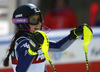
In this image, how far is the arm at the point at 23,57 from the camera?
280 cm

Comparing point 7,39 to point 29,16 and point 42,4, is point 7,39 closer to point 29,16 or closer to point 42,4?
point 29,16

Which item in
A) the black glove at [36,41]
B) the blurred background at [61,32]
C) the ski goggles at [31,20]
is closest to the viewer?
the black glove at [36,41]

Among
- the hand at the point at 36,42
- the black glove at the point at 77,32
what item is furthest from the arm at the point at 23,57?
the black glove at the point at 77,32

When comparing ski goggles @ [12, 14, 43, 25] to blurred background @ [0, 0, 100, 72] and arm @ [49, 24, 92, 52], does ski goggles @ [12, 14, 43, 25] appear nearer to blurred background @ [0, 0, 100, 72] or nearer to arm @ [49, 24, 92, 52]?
arm @ [49, 24, 92, 52]

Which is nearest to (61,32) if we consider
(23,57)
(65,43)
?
(65,43)

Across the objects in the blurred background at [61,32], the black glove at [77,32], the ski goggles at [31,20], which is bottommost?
the blurred background at [61,32]

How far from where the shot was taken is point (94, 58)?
5344mm

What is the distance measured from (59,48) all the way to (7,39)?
167 centimetres

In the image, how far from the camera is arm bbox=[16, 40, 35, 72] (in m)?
2.80

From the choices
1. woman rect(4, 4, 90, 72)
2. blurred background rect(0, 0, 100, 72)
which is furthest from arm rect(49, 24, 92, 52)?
blurred background rect(0, 0, 100, 72)

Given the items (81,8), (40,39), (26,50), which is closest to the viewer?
(40,39)

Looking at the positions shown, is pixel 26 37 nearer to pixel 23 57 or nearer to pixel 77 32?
pixel 23 57

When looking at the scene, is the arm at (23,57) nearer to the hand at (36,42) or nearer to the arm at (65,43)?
the hand at (36,42)

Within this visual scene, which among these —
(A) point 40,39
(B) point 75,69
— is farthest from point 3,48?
(A) point 40,39
